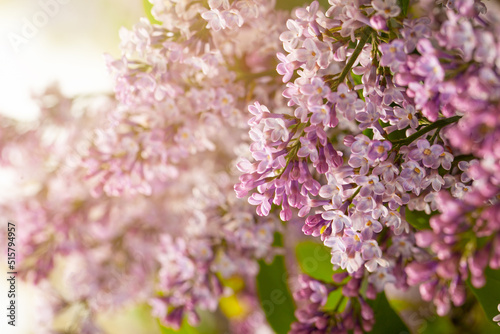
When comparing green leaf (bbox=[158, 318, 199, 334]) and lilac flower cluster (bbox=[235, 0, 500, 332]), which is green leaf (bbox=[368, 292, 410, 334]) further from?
green leaf (bbox=[158, 318, 199, 334])

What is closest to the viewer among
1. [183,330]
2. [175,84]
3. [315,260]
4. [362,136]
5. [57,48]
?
[362,136]

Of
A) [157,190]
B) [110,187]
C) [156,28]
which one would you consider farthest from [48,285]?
[156,28]

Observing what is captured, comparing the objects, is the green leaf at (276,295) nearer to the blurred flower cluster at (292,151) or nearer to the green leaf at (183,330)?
the blurred flower cluster at (292,151)

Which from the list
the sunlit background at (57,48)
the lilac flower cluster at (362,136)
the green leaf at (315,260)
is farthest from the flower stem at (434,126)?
the sunlit background at (57,48)

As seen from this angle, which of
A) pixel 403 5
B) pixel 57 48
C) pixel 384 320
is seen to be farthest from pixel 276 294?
pixel 57 48

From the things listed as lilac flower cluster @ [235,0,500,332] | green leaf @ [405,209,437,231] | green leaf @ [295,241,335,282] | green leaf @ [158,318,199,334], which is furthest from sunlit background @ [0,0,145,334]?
green leaf @ [405,209,437,231]

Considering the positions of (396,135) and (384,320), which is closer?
(396,135)

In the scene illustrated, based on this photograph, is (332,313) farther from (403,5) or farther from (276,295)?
(403,5)
